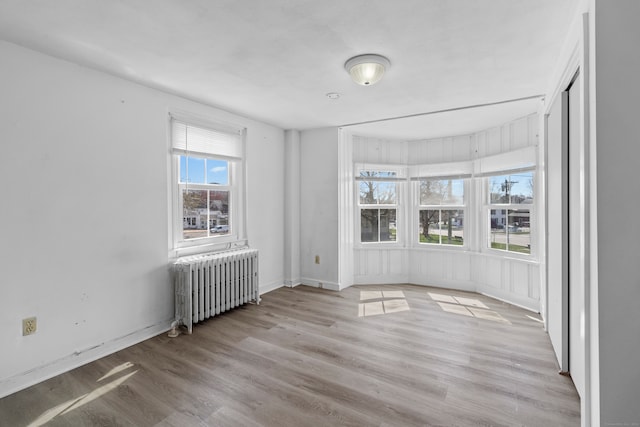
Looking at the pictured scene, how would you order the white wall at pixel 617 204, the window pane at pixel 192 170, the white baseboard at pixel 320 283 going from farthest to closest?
the white baseboard at pixel 320 283
the window pane at pixel 192 170
the white wall at pixel 617 204

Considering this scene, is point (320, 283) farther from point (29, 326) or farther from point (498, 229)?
point (29, 326)

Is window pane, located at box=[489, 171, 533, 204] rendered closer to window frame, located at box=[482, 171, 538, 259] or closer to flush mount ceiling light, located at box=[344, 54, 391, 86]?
window frame, located at box=[482, 171, 538, 259]

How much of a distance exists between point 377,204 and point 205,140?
9.73 feet

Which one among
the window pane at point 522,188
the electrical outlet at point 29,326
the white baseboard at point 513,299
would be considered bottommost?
the white baseboard at point 513,299

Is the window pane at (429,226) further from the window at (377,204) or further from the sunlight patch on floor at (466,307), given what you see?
the sunlight patch on floor at (466,307)

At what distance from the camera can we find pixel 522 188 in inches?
159

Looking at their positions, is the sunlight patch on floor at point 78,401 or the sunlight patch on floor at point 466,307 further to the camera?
the sunlight patch on floor at point 466,307

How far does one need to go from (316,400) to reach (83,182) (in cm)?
261

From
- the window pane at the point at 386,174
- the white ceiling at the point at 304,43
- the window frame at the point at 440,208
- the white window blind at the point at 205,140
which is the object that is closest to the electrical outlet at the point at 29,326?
the white window blind at the point at 205,140

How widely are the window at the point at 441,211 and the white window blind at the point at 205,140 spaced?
313 cm

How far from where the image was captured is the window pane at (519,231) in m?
4.01

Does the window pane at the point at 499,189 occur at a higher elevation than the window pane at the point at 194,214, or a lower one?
higher

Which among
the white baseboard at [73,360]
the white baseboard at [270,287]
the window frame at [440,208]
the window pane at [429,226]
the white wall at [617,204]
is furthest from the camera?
the window pane at [429,226]

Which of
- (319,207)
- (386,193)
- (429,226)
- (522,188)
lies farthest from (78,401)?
(522,188)
